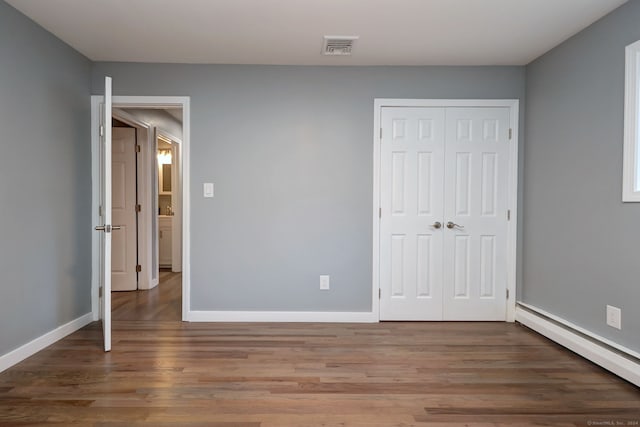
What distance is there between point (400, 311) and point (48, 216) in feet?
10.2

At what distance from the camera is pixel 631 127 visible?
95.0 inches

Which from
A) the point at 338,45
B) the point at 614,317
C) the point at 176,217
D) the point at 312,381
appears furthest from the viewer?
the point at 176,217

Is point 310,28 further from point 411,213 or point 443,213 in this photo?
point 443,213

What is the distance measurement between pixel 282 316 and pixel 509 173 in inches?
101

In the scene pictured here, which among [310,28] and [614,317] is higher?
[310,28]

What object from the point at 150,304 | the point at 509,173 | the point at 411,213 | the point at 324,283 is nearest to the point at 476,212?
the point at 509,173

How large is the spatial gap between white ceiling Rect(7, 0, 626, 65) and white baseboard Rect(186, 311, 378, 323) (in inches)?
92.6

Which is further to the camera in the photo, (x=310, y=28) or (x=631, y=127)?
(x=310, y=28)

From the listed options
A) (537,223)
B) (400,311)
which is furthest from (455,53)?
(400,311)

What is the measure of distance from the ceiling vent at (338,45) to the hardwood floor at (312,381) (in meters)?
2.42

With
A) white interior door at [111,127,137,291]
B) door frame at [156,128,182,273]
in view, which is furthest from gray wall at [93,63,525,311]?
door frame at [156,128,182,273]

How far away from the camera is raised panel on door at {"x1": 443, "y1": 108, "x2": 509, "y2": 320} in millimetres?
3551

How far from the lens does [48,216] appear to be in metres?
2.94

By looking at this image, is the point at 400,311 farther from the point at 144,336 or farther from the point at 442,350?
the point at 144,336
